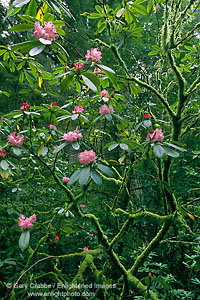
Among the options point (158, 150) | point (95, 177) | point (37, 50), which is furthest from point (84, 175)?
point (37, 50)

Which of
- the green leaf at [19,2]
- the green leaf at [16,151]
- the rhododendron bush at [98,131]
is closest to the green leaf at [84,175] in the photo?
the rhododendron bush at [98,131]

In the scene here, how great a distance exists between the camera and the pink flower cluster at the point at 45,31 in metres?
0.70

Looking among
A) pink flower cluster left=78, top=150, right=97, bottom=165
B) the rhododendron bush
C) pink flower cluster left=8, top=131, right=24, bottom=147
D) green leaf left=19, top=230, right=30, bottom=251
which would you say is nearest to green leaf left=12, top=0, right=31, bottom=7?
the rhododendron bush

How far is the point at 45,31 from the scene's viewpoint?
715mm

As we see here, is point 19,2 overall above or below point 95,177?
above

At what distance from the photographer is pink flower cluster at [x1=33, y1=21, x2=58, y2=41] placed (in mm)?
698

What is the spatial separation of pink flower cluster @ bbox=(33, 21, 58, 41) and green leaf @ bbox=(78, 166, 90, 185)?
0.48 m

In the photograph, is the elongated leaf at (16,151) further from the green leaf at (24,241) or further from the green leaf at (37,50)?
the green leaf at (37,50)

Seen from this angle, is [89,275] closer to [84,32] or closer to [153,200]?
[153,200]

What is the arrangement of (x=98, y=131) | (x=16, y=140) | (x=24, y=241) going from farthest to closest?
1. (x=98, y=131)
2. (x=16, y=140)
3. (x=24, y=241)

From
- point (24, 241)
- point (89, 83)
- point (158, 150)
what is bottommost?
point (24, 241)

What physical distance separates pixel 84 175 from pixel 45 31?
0.51 metres

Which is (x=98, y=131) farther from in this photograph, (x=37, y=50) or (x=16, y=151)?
(x=37, y=50)

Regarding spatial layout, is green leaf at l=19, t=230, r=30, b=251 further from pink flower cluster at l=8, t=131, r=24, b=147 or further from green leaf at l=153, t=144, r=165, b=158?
green leaf at l=153, t=144, r=165, b=158
